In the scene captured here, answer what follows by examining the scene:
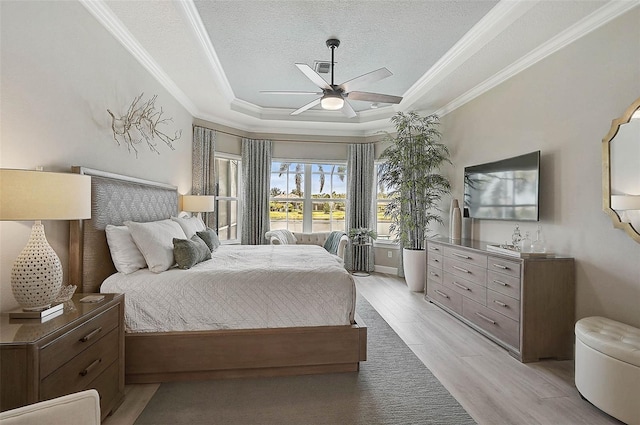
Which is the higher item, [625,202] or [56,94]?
[56,94]

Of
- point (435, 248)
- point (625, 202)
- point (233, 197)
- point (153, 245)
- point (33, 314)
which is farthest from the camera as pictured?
point (233, 197)

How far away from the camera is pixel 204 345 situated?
2.41 metres

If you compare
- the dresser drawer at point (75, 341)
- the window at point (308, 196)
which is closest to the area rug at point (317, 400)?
the dresser drawer at point (75, 341)

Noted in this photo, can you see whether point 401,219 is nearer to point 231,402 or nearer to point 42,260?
point 231,402

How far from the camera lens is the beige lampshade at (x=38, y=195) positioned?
1457 mm

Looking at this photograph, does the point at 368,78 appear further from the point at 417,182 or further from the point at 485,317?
the point at 485,317

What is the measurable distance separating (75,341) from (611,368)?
2992 millimetres

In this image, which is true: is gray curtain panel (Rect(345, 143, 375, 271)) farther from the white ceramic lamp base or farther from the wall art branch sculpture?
the white ceramic lamp base

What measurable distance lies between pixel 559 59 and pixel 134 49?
3862mm

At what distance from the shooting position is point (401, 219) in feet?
17.1

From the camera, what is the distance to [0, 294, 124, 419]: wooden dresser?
1.37m

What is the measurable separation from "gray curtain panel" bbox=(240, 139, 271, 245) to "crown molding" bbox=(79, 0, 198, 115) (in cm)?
180

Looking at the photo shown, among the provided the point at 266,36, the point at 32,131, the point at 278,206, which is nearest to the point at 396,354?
the point at 32,131

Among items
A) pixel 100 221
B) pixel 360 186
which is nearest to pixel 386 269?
pixel 360 186
